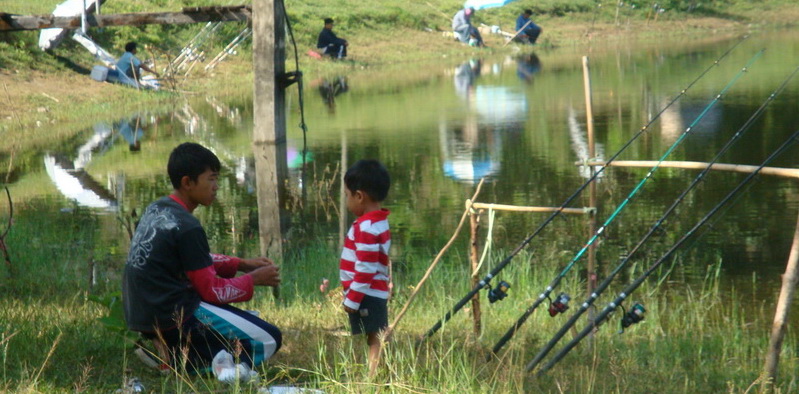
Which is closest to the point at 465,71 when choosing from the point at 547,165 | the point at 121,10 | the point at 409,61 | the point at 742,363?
the point at 409,61

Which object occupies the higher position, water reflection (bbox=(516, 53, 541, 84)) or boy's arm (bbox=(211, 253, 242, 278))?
water reflection (bbox=(516, 53, 541, 84))

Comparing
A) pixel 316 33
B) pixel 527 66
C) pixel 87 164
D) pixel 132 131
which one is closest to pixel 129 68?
pixel 132 131

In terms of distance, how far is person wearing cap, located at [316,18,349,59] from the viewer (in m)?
27.5

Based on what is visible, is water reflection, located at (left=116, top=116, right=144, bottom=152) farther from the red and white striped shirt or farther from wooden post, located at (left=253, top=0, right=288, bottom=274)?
the red and white striped shirt

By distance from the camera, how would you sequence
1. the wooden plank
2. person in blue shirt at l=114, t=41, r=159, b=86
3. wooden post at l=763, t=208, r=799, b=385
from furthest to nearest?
person in blue shirt at l=114, t=41, r=159, b=86 → the wooden plank → wooden post at l=763, t=208, r=799, b=385

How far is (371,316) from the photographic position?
15.3 feet

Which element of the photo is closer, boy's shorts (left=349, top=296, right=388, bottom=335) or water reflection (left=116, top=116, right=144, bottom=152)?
boy's shorts (left=349, top=296, right=388, bottom=335)

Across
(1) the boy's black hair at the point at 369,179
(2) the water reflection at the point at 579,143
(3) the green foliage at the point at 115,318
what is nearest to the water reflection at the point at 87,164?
(2) the water reflection at the point at 579,143

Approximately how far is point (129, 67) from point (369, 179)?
17047 mm

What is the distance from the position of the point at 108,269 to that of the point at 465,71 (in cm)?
1944

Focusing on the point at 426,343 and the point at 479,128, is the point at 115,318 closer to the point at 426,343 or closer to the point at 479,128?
the point at 426,343

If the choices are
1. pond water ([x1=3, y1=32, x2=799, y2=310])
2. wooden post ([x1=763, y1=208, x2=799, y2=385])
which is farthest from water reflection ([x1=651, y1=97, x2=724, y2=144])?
Answer: wooden post ([x1=763, y1=208, x2=799, y2=385])

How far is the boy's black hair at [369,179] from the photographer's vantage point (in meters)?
4.64

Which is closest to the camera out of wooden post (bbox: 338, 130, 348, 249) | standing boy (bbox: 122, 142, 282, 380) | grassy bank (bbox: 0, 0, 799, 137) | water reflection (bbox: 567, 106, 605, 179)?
standing boy (bbox: 122, 142, 282, 380)
